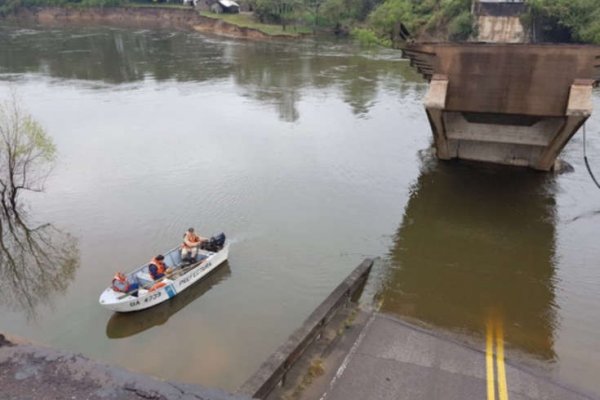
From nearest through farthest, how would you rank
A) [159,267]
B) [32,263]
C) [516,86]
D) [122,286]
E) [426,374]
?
[426,374] < [122,286] < [159,267] < [32,263] < [516,86]

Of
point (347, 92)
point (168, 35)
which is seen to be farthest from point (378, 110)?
point (168, 35)

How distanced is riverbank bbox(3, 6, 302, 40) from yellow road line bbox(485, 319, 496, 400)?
290 feet

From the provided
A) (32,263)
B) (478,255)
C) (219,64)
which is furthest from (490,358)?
(219,64)

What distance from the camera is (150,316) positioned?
15742 mm

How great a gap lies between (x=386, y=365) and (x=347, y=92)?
1423 inches

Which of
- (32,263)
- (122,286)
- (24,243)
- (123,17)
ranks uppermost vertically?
(123,17)

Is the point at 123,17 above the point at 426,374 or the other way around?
above

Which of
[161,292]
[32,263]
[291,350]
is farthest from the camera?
[32,263]

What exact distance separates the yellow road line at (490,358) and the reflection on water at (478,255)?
28 cm

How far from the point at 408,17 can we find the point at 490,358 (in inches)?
2671

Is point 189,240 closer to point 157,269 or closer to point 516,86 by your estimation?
point 157,269

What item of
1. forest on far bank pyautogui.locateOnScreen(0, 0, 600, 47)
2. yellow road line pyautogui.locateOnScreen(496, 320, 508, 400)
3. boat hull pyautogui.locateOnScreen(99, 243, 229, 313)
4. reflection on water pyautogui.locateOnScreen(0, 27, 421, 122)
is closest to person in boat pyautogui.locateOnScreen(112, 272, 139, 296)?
boat hull pyautogui.locateOnScreen(99, 243, 229, 313)

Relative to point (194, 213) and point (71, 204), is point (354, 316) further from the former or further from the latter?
point (71, 204)

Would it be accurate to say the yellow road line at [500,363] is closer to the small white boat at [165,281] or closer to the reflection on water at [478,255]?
the reflection on water at [478,255]
